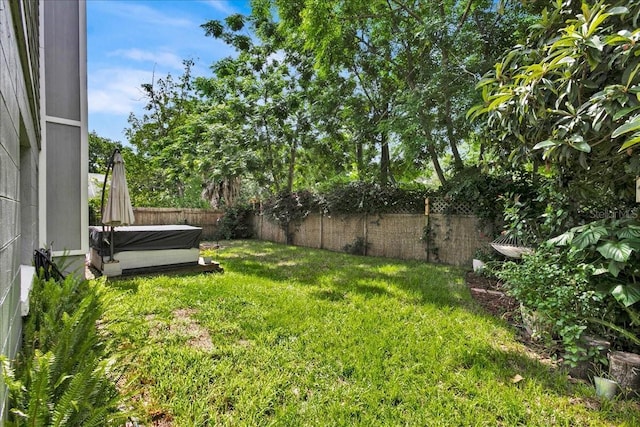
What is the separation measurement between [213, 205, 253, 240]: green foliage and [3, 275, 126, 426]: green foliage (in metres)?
9.41

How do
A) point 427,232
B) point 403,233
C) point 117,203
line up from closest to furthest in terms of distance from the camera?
point 117,203, point 427,232, point 403,233

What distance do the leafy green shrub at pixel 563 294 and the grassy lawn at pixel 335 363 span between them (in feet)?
1.12

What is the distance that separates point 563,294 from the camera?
7.79 feet

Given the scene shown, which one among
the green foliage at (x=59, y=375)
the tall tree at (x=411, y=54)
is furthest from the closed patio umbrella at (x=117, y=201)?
the tall tree at (x=411, y=54)

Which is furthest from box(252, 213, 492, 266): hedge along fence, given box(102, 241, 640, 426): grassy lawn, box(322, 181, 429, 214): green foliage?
box(102, 241, 640, 426): grassy lawn

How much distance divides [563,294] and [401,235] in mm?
5247

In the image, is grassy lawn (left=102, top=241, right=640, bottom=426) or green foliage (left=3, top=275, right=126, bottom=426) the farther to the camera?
grassy lawn (left=102, top=241, right=640, bottom=426)

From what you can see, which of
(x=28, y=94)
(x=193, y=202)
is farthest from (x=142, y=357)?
(x=193, y=202)

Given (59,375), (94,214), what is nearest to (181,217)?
(94,214)

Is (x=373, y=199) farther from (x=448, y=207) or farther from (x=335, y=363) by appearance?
(x=335, y=363)

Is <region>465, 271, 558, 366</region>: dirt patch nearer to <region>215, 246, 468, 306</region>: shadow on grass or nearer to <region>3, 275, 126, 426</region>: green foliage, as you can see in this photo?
<region>215, 246, 468, 306</region>: shadow on grass

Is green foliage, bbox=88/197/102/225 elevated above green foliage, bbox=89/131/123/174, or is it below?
below

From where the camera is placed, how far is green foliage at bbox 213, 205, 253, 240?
11797mm

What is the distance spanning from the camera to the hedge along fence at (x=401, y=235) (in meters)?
6.61
